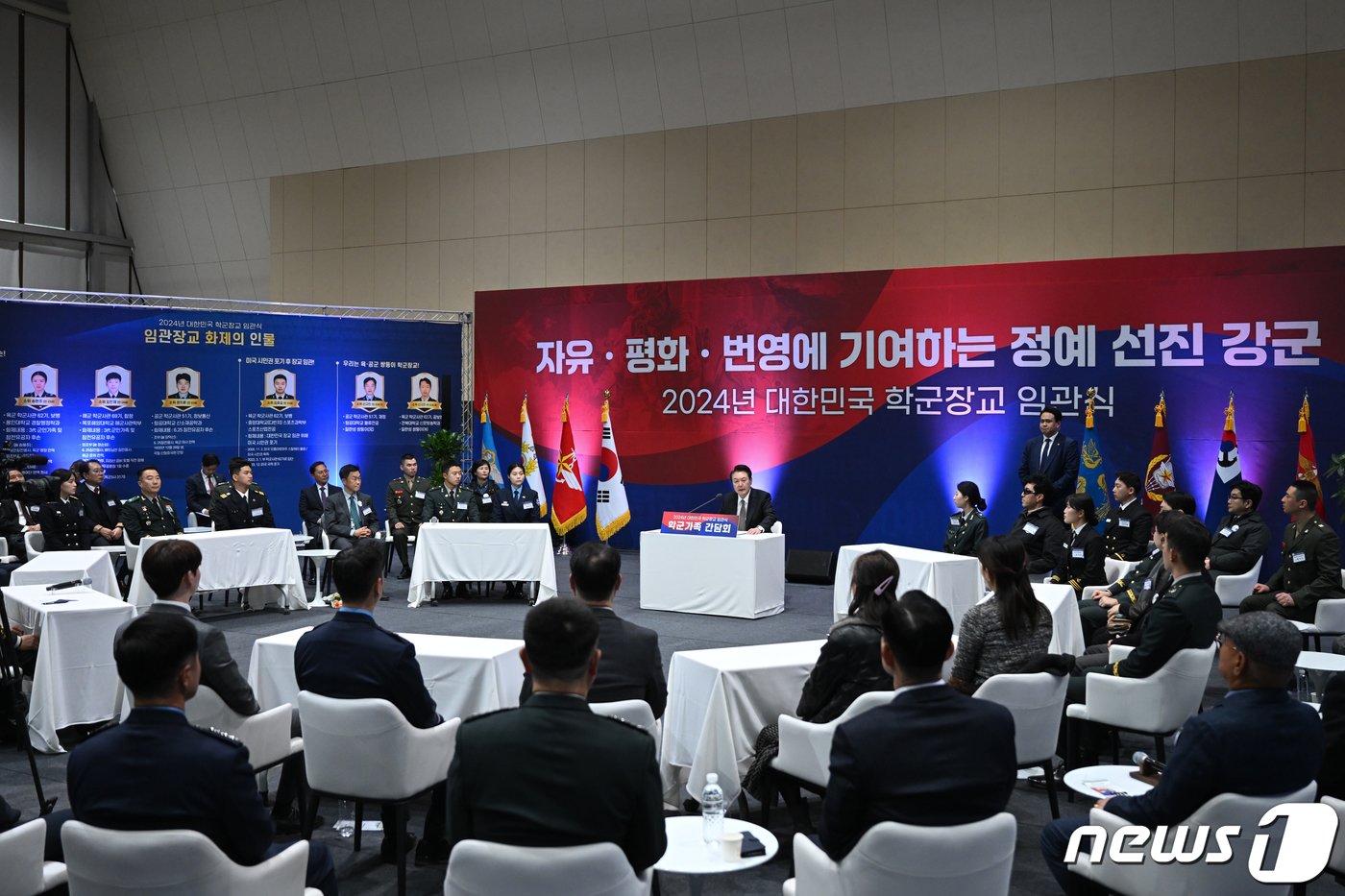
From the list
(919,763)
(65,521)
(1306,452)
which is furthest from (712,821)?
(1306,452)

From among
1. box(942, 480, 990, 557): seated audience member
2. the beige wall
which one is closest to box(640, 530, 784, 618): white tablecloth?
box(942, 480, 990, 557): seated audience member

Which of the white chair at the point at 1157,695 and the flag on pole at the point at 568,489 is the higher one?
the flag on pole at the point at 568,489

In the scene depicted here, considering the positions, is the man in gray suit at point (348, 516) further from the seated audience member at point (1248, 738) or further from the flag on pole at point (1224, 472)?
the seated audience member at point (1248, 738)

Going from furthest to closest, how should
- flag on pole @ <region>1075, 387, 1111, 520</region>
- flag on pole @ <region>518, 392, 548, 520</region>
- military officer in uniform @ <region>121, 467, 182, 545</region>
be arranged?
flag on pole @ <region>518, 392, 548, 520</region> < flag on pole @ <region>1075, 387, 1111, 520</region> < military officer in uniform @ <region>121, 467, 182, 545</region>

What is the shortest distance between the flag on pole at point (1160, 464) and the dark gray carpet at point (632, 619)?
9.50ft

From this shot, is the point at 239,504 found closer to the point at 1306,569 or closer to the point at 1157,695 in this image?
the point at 1157,695

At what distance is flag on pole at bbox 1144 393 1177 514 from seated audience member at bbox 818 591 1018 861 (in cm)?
787

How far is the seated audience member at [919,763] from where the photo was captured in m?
2.27

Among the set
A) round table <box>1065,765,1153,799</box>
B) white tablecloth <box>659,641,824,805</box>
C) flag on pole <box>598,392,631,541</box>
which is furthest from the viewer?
flag on pole <box>598,392,631,541</box>

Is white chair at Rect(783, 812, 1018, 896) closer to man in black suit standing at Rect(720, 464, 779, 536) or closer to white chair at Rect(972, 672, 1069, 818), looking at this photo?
white chair at Rect(972, 672, 1069, 818)

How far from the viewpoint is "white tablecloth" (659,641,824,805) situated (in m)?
4.02


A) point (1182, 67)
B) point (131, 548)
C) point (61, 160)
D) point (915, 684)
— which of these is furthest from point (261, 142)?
point (915, 684)

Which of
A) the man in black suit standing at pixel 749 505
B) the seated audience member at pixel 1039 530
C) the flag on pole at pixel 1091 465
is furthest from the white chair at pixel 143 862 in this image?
the flag on pole at pixel 1091 465

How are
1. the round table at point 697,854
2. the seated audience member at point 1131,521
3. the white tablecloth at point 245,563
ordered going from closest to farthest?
1. the round table at point 697,854
2. the seated audience member at point 1131,521
3. the white tablecloth at point 245,563
